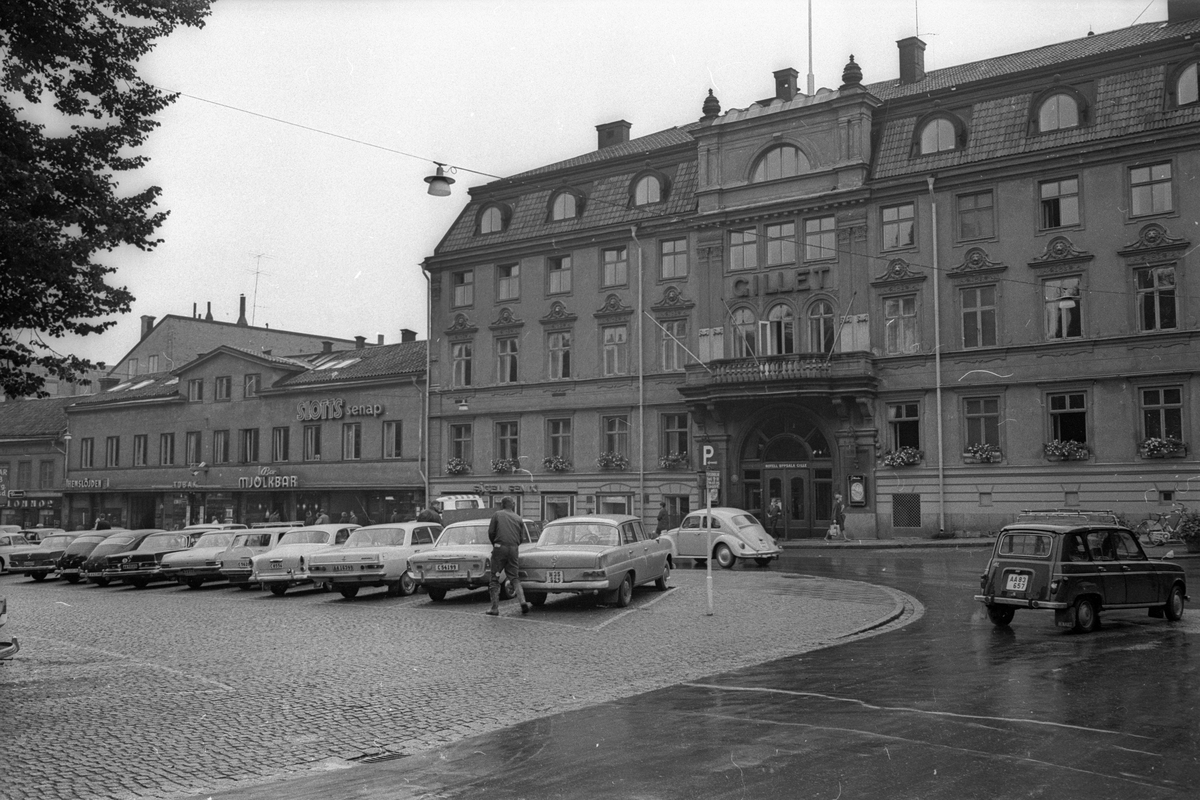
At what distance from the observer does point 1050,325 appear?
36719mm

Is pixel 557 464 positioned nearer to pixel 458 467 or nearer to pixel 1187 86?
pixel 458 467

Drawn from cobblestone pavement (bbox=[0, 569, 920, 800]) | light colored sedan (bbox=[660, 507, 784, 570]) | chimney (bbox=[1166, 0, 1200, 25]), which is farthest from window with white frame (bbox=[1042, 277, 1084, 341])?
cobblestone pavement (bbox=[0, 569, 920, 800])

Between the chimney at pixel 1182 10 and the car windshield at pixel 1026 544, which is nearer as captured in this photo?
the car windshield at pixel 1026 544

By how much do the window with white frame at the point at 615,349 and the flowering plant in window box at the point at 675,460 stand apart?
4.13m

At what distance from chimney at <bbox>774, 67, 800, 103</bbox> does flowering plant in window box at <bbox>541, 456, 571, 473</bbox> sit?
17359 millimetres

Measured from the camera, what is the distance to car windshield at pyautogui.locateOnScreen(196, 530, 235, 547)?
90.6ft

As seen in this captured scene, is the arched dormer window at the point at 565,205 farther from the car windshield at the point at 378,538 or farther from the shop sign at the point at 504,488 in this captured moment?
the car windshield at the point at 378,538

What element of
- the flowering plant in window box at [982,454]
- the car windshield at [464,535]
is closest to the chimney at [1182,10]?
the flowering plant in window box at [982,454]

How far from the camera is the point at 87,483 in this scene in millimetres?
65688

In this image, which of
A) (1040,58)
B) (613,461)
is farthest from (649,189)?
(1040,58)

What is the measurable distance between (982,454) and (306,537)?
2248 centimetres

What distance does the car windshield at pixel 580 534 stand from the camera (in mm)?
19656

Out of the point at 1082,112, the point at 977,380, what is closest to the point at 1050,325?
the point at 977,380

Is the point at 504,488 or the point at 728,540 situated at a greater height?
the point at 504,488
